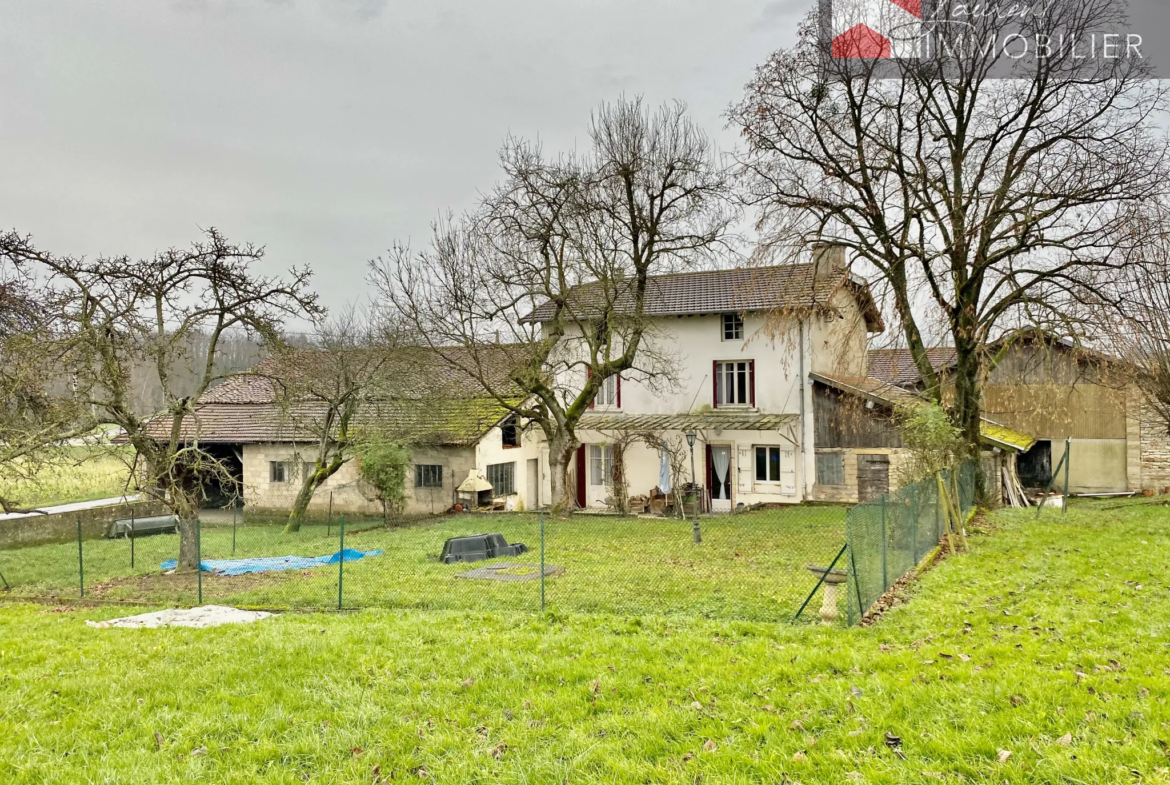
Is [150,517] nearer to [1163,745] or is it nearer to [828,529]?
[828,529]

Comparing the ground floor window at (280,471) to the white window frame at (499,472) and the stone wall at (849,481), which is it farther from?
the stone wall at (849,481)

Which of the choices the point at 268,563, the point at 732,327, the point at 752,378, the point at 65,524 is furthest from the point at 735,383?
the point at 65,524

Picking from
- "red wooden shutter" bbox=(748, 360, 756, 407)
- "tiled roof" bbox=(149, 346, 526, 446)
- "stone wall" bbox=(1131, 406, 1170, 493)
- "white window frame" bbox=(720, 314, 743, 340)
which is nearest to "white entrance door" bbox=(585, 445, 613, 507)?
"tiled roof" bbox=(149, 346, 526, 446)

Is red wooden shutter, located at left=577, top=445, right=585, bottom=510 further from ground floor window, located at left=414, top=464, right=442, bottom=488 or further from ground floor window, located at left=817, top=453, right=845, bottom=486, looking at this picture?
ground floor window, located at left=817, top=453, right=845, bottom=486

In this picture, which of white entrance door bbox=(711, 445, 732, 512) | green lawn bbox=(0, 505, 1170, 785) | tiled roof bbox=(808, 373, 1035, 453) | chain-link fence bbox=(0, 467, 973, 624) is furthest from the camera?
white entrance door bbox=(711, 445, 732, 512)

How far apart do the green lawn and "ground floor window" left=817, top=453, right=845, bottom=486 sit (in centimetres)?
1512

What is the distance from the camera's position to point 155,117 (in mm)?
18984

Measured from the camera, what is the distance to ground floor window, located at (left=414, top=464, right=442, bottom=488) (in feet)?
84.6

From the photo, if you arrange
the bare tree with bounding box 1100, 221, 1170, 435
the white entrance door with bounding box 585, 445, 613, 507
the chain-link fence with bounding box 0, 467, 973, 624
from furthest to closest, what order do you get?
the white entrance door with bounding box 585, 445, 613, 507, the bare tree with bounding box 1100, 221, 1170, 435, the chain-link fence with bounding box 0, 467, 973, 624

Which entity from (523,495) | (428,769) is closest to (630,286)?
(523,495)

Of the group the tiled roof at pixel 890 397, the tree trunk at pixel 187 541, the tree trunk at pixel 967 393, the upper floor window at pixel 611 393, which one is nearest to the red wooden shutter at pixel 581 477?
the upper floor window at pixel 611 393

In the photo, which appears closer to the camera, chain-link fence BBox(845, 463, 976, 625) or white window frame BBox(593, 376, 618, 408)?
chain-link fence BBox(845, 463, 976, 625)

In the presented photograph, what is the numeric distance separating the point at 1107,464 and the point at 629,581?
74.3 feet

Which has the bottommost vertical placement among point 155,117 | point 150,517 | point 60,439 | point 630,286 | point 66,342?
point 150,517
